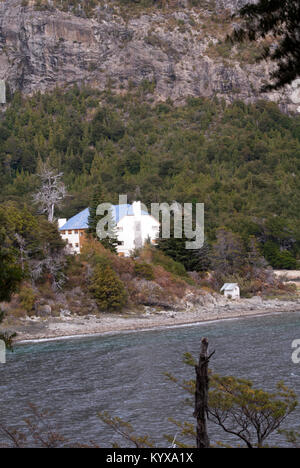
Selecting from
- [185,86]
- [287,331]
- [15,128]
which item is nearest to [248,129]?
[185,86]


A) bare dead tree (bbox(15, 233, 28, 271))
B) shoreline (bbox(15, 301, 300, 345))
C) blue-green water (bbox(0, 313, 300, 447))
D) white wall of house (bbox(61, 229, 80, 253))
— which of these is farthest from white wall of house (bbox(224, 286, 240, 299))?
bare dead tree (bbox(15, 233, 28, 271))

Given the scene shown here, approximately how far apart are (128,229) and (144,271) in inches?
319

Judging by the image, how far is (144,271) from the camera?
171 feet

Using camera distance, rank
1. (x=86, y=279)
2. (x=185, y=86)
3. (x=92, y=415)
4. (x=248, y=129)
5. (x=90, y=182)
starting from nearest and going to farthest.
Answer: (x=92, y=415) → (x=86, y=279) → (x=90, y=182) → (x=248, y=129) → (x=185, y=86)

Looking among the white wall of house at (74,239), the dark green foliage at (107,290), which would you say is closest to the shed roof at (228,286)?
the dark green foliage at (107,290)

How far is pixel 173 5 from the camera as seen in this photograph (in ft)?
561

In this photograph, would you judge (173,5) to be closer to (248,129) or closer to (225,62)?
(225,62)

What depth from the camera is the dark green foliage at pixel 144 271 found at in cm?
5206

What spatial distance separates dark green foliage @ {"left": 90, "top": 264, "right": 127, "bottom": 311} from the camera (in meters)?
47.2

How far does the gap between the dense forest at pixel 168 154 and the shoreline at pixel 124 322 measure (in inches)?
629

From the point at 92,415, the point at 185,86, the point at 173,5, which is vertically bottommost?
the point at 92,415

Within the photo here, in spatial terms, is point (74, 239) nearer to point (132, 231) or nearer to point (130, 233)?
point (130, 233)

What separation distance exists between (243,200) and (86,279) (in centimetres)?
4100

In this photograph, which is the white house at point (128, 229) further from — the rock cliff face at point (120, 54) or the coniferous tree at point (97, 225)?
the rock cliff face at point (120, 54)
